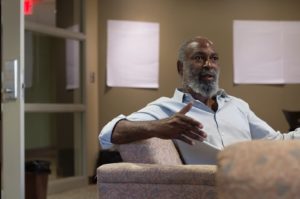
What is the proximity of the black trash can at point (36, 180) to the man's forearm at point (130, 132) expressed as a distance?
2022 mm

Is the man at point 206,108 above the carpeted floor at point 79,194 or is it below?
above

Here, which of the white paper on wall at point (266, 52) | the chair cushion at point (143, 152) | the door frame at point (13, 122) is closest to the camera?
the chair cushion at point (143, 152)

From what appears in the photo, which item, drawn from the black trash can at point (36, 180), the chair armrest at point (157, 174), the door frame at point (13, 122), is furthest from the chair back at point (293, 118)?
the chair armrest at point (157, 174)

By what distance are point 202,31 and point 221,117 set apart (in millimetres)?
2605

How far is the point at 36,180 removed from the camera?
3615 mm

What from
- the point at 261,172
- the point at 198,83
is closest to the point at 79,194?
the point at 198,83

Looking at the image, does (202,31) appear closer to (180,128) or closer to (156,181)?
(180,128)

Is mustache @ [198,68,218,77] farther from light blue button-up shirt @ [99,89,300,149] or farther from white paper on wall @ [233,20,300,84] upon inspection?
white paper on wall @ [233,20,300,84]

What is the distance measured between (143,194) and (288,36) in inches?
139

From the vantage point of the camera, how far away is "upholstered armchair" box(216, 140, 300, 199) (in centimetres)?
83

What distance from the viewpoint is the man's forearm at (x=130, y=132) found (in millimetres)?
1726

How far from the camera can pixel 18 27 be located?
104 inches

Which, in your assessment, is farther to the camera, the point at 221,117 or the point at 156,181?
the point at 221,117

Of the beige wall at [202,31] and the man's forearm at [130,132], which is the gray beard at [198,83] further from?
the beige wall at [202,31]
